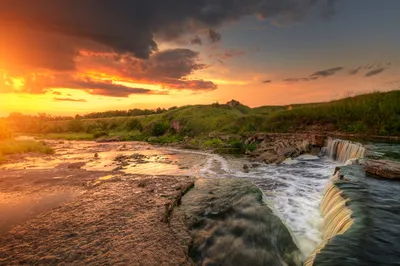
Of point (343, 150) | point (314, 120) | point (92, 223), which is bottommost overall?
point (92, 223)

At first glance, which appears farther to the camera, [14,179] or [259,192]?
[14,179]

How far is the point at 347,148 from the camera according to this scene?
2572 cm

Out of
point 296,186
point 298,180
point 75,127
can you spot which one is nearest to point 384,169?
point 296,186

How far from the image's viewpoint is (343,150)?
1045 inches

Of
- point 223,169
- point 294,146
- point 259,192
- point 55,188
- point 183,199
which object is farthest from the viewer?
point 294,146

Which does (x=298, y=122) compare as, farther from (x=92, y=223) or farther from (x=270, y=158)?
(x=92, y=223)

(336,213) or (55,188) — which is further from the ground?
(336,213)

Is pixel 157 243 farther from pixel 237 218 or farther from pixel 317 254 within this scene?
pixel 317 254

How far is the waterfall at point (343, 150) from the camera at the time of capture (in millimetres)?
22889

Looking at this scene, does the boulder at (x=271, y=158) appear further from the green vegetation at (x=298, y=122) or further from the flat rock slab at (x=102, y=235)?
the flat rock slab at (x=102, y=235)

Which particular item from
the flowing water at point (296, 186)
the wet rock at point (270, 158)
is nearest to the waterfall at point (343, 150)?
the flowing water at point (296, 186)

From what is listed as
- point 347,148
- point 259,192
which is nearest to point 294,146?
point 347,148

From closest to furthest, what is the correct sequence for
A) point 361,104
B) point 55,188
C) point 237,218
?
1. point 237,218
2. point 55,188
3. point 361,104

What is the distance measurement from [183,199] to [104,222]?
15.1 ft
